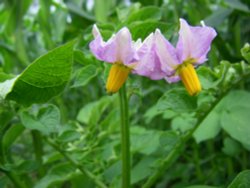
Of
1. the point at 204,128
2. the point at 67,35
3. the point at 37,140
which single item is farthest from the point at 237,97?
the point at 67,35

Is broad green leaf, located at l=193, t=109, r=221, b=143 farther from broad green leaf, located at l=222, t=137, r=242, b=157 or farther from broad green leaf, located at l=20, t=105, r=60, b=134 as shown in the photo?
broad green leaf, located at l=20, t=105, r=60, b=134

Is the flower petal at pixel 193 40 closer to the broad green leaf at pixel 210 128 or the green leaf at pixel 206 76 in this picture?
the green leaf at pixel 206 76

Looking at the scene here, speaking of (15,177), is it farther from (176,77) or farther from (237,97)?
(237,97)

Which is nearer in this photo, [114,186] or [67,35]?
[114,186]

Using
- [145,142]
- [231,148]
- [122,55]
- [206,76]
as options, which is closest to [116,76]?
[122,55]

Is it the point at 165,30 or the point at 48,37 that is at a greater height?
the point at 165,30

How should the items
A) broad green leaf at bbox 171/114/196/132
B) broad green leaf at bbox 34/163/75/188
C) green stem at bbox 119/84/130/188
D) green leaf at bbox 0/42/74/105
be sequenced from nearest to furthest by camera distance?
green leaf at bbox 0/42/74/105 < green stem at bbox 119/84/130/188 < broad green leaf at bbox 34/163/75/188 < broad green leaf at bbox 171/114/196/132

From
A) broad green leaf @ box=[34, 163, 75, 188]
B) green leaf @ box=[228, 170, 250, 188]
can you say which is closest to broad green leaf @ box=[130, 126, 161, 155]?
broad green leaf @ box=[34, 163, 75, 188]

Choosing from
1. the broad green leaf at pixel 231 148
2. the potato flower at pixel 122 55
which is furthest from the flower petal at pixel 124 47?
the broad green leaf at pixel 231 148
